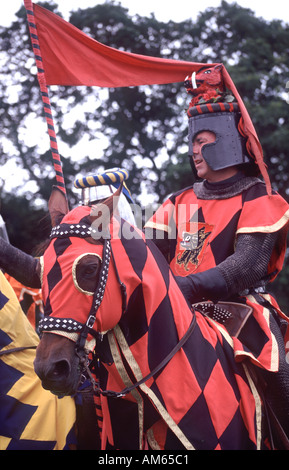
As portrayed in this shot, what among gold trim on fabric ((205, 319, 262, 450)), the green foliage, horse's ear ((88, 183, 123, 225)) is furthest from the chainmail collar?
the green foliage

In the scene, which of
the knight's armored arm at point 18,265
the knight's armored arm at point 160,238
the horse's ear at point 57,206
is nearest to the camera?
the horse's ear at point 57,206

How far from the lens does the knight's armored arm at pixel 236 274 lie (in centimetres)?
283

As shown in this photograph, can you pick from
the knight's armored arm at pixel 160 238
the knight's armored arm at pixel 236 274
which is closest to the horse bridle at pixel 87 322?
the knight's armored arm at pixel 236 274

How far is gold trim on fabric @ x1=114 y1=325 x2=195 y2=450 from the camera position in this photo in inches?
93.6

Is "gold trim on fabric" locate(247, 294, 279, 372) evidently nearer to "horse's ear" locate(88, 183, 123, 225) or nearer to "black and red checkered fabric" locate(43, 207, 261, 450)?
"black and red checkered fabric" locate(43, 207, 261, 450)

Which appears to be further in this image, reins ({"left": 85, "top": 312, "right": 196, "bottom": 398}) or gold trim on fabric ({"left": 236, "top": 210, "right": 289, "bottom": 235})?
gold trim on fabric ({"left": 236, "top": 210, "right": 289, "bottom": 235})

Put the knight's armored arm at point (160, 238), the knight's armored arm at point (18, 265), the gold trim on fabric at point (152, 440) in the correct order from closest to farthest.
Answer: the gold trim on fabric at point (152, 440), the knight's armored arm at point (18, 265), the knight's armored arm at point (160, 238)

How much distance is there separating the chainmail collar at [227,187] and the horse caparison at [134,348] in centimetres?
125

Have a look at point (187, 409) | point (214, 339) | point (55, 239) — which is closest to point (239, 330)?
point (214, 339)

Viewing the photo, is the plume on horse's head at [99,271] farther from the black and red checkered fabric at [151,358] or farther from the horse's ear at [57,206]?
the horse's ear at [57,206]

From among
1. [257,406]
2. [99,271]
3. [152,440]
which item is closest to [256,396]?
[257,406]

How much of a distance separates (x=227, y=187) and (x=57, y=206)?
1488mm
